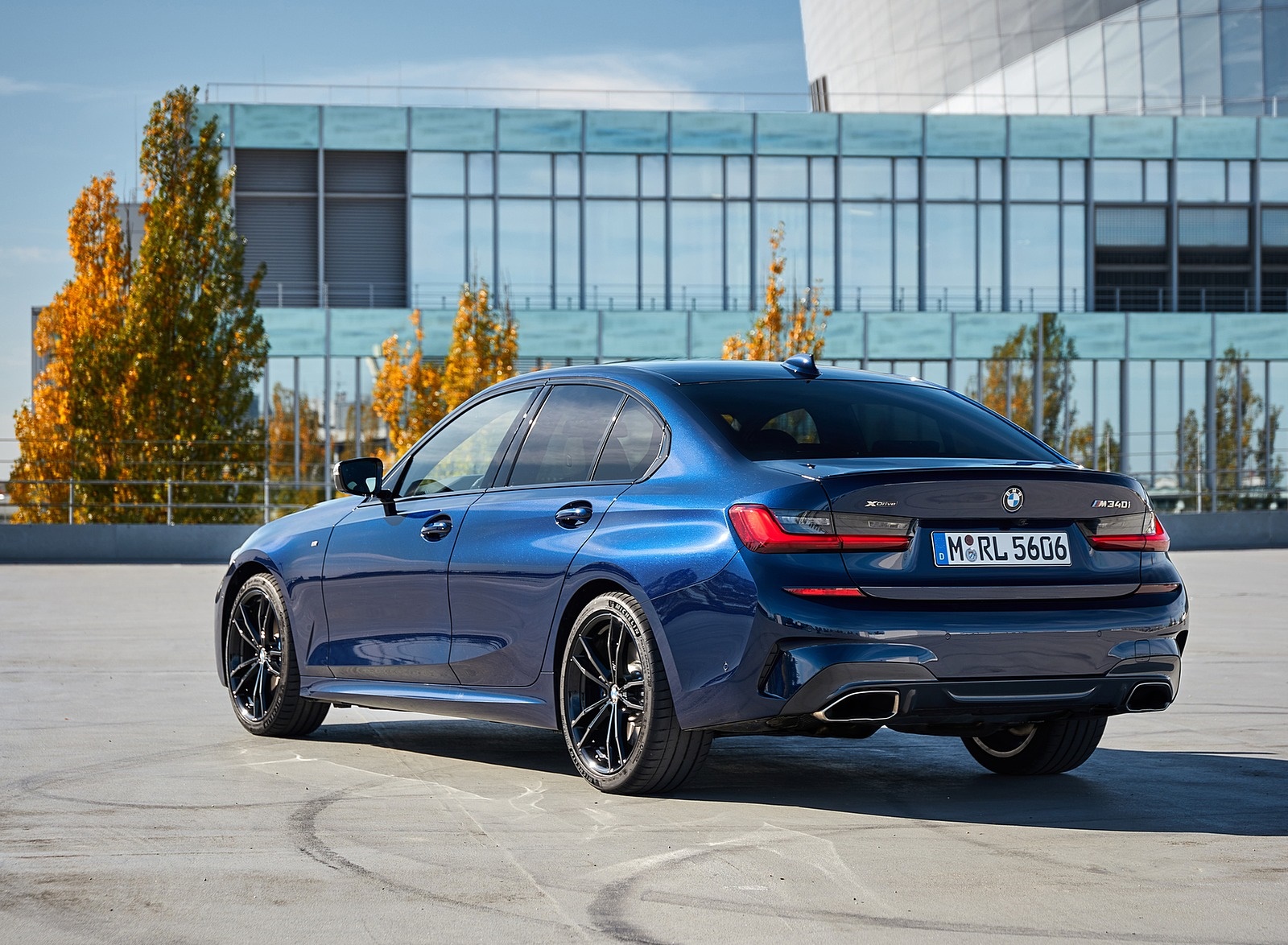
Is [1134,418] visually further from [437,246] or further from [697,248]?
[437,246]

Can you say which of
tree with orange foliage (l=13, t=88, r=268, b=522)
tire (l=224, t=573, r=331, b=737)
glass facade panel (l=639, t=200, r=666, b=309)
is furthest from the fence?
tire (l=224, t=573, r=331, b=737)

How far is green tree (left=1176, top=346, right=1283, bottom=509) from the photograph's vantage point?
148 feet

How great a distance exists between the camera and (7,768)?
7332 mm

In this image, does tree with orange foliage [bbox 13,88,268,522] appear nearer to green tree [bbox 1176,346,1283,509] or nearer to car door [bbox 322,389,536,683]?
car door [bbox 322,389,536,683]

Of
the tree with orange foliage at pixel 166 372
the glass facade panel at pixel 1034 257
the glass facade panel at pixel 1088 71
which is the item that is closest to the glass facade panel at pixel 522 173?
the glass facade panel at pixel 1034 257

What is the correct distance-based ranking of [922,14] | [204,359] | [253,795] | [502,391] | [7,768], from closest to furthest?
[253,795] → [7,768] → [502,391] → [204,359] → [922,14]

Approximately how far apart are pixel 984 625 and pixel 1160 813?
1020mm

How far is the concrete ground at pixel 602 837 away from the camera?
186 inches

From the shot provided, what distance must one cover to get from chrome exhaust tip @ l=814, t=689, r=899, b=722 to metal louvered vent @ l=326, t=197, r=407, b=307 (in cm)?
3903

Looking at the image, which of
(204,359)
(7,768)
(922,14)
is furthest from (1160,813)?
(922,14)

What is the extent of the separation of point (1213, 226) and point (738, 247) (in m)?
12.4

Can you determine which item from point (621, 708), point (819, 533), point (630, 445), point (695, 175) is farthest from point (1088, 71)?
point (819, 533)

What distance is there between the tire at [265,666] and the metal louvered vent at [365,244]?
3588 centimetres

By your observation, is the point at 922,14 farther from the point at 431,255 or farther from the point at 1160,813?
the point at 1160,813
